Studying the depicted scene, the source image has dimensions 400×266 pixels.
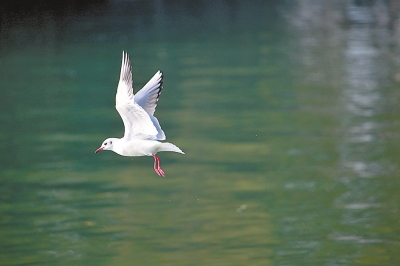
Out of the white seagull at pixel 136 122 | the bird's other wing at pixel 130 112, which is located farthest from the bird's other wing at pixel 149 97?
the bird's other wing at pixel 130 112

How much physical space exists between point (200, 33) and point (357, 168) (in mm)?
14837

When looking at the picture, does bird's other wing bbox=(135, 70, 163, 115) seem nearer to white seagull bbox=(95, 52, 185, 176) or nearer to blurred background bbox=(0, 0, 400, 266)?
white seagull bbox=(95, 52, 185, 176)

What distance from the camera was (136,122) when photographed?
6.56 m

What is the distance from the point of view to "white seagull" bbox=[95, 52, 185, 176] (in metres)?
6.30

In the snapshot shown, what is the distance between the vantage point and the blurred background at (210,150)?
10.9 meters

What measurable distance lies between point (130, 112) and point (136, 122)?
0.27 ft

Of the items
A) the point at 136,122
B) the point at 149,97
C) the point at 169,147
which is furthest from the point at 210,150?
the point at 169,147

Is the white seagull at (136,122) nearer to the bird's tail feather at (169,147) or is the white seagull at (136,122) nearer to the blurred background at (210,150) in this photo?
the bird's tail feather at (169,147)

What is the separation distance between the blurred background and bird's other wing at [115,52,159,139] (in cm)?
380

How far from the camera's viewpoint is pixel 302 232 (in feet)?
Result: 36.5

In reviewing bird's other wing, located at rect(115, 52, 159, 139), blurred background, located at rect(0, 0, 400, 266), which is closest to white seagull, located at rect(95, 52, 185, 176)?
bird's other wing, located at rect(115, 52, 159, 139)

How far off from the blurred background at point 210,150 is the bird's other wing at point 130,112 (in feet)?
12.5

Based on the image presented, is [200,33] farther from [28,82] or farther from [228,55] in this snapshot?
[28,82]

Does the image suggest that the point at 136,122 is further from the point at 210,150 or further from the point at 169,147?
the point at 210,150
